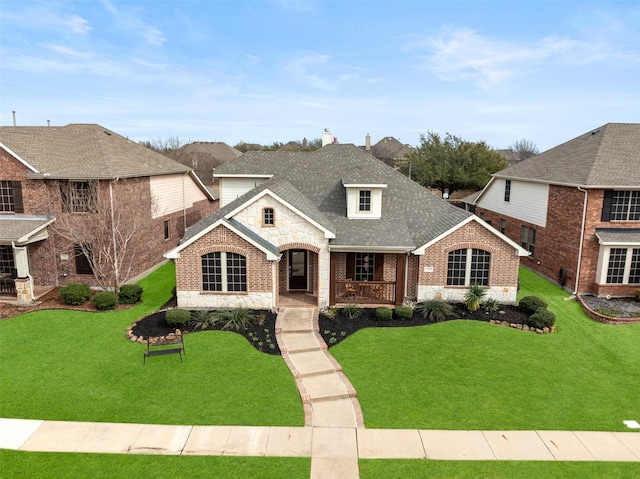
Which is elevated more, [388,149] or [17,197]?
[388,149]

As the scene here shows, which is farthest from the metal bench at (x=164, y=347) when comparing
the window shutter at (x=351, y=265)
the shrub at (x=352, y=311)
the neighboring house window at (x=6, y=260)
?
the neighboring house window at (x=6, y=260)

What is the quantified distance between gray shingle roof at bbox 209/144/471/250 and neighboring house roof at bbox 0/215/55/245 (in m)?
7.70

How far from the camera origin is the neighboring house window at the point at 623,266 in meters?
21.6

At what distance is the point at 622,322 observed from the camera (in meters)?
18.8

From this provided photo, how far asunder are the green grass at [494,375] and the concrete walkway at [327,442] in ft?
1.46

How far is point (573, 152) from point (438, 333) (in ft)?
54.1

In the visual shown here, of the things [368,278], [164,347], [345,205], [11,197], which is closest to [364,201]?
[345,205]

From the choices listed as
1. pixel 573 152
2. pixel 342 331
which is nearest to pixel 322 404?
pixel 342 331

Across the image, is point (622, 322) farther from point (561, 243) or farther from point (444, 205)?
point (444, 205)

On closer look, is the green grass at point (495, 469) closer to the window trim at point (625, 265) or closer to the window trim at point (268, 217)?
the window trim at point (268, 217)

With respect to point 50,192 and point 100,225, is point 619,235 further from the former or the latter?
point 50,192

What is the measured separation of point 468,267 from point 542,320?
381cm

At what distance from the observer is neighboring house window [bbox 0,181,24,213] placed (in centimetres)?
2233

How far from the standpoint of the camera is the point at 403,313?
60.8 ft
